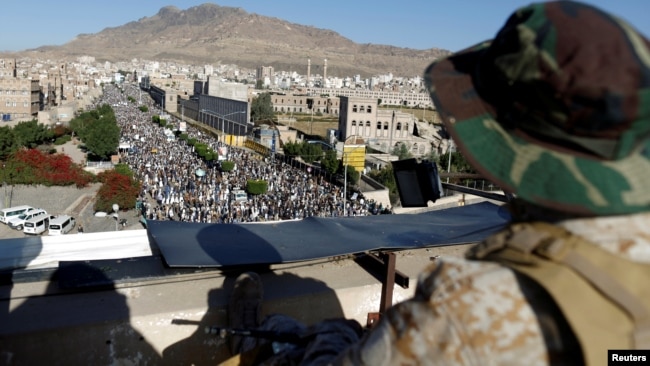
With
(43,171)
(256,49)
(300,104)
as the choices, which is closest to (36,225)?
(43,171)

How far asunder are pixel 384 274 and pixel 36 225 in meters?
13.2

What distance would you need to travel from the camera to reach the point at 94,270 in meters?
2.15

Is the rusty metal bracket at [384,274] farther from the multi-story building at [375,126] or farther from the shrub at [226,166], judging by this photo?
the multi-story building at [375,126]

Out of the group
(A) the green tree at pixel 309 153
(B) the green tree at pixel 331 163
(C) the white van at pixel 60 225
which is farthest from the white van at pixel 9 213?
(A) the green tree at pixel 309 153

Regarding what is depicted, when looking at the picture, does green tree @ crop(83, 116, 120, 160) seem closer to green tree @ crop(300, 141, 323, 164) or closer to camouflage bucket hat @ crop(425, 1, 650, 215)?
green tree @ crop(300, 141, 323, 164)

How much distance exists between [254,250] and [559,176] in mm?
1903

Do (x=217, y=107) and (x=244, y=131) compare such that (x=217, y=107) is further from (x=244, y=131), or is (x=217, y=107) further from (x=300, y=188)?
(x=300, y=188)

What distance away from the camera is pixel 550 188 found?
2.24ft

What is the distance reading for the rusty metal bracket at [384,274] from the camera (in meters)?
2.16

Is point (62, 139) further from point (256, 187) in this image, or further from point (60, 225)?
point (60, 225)

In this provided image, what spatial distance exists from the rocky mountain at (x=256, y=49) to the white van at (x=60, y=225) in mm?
126148

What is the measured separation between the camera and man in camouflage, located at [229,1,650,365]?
0.63 meters

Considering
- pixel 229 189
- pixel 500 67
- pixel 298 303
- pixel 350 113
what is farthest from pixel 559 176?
pixel 350 113

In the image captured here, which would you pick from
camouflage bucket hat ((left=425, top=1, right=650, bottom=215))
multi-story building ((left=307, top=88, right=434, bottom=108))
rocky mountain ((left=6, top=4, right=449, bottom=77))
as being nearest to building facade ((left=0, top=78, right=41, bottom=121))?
multi-story building ((left=307, top=88, right=434, bottom=108))
